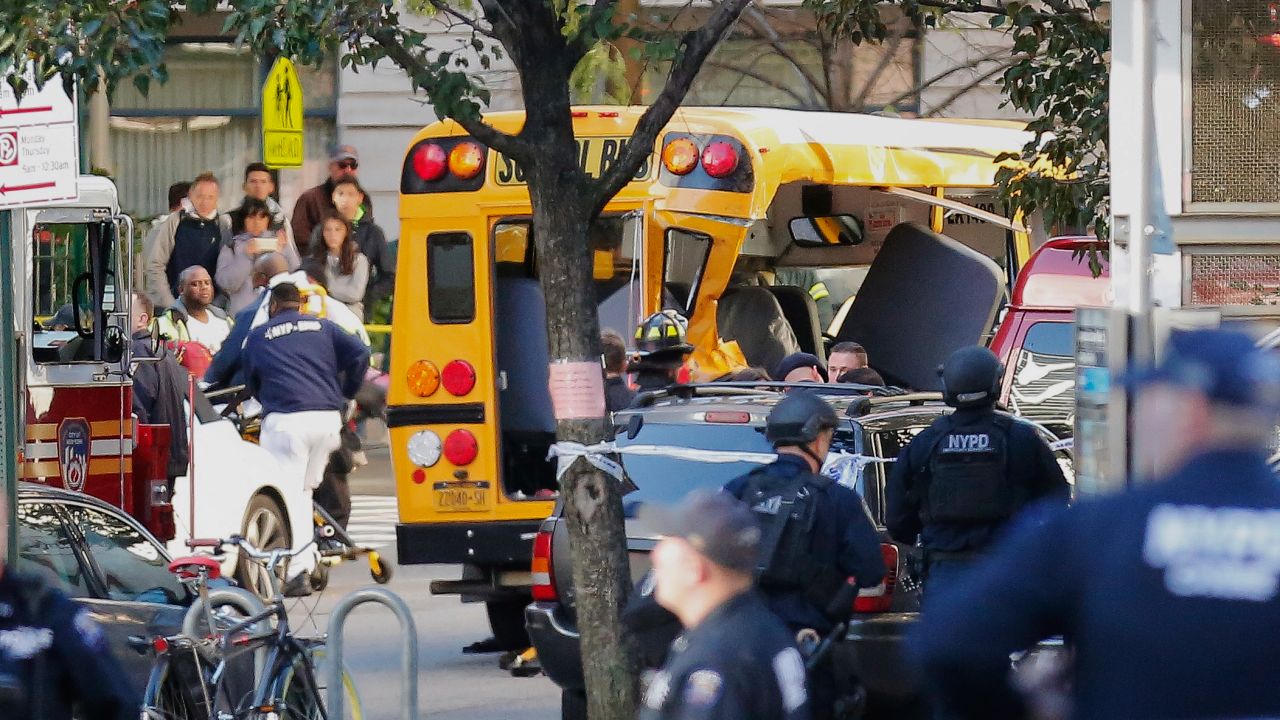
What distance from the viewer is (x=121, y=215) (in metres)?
13.0

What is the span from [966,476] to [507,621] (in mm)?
4293

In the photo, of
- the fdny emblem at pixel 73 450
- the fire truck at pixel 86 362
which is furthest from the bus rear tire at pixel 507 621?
the fdny emblem at pixel 73 450

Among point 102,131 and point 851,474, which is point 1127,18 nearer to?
point 851,474

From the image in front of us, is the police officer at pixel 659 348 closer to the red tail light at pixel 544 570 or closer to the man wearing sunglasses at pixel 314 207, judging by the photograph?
the red tail light at pixel 544 570

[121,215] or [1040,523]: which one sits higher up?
[121,215]

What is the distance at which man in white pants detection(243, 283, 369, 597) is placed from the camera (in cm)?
1386

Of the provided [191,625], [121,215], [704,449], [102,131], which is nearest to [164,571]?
[191,625]

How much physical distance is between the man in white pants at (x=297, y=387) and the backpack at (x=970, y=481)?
6.41 m

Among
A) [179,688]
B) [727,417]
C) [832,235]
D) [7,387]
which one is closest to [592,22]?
[727,417]

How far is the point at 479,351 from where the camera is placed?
12000 mm

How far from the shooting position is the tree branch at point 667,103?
8078mm

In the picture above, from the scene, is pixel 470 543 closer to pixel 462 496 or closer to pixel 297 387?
pixel 462 496

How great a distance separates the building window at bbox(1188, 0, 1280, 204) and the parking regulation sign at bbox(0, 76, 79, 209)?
158 inches

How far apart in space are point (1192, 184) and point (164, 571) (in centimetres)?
463
